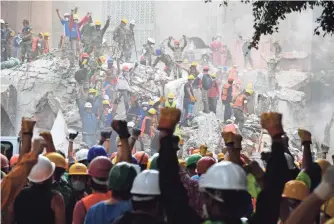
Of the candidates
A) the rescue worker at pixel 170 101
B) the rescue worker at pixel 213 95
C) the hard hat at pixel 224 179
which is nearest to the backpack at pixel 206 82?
the rescue worker at pixel 213 95

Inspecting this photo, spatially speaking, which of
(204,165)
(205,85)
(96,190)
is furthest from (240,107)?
(96,190)

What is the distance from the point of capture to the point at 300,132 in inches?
247

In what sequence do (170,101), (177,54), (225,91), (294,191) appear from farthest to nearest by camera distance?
(177,54) → (225,91) → (170,101) → (294,191)

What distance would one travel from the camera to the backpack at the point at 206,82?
28.8 metres

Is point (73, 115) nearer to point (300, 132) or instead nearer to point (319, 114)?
point (319, 114)

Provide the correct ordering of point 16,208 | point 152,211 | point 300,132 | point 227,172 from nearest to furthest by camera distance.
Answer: point 227,172, point 152,211, point 16,208, point 300,132

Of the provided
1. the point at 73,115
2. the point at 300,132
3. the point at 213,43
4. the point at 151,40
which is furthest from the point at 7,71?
the point at 300,132

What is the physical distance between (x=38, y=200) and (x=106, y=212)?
0.46 m

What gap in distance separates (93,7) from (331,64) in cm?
854

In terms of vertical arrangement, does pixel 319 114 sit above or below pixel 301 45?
below

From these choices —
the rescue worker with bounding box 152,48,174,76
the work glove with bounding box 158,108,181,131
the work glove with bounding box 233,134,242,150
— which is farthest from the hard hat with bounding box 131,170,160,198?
the rescue worker with bounding box 152,48,174,76

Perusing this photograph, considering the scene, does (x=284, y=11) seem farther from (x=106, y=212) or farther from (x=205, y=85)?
(x=205, y=85)

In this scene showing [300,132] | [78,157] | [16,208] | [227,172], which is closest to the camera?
[227,172]

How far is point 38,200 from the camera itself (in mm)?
5121
